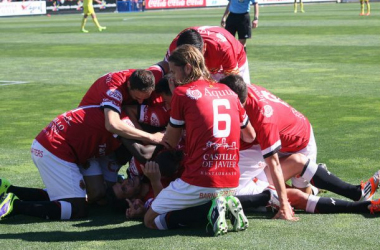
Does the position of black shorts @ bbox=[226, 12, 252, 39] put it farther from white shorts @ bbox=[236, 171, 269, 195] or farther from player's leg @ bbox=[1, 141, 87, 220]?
player's leg @ bbox=[1, 141, 87, 220]

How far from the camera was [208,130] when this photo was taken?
5816 mm

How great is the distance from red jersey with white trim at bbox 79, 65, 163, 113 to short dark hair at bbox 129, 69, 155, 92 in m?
0.21

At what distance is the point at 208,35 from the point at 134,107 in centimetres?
177

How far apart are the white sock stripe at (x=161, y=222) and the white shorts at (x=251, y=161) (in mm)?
987

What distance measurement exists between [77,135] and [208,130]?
5.00 ft

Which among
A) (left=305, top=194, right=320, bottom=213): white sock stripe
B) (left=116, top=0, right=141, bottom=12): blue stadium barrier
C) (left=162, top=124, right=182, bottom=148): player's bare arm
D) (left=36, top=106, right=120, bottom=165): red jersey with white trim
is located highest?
(left=162, top=124, right=182, bottom=148): player's bare arm

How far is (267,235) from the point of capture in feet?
19.0

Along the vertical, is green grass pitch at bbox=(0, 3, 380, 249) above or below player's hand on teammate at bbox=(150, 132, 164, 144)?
below

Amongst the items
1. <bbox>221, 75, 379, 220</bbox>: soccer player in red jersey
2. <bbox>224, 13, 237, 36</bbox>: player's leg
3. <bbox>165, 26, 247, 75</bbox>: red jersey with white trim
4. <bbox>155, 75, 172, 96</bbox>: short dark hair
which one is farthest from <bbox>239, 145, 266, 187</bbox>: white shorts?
<bbox>224, 13, 237, 36</bbox>: player's leg

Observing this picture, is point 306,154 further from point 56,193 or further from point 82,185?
point 56,193

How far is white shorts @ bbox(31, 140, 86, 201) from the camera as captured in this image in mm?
6781

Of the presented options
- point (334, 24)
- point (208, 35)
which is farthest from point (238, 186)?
point (334, 24)

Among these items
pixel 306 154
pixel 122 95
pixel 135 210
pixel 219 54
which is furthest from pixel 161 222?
pixel 219 54

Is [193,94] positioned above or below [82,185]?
above
